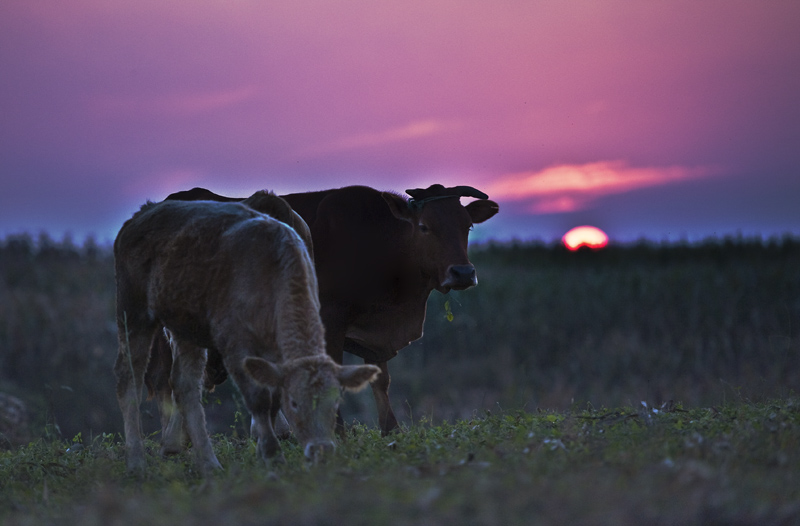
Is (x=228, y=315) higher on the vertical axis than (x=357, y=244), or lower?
lower

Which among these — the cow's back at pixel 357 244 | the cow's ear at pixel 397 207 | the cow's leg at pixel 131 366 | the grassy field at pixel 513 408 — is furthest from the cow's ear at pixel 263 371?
the cow's ear at pixel 397 207

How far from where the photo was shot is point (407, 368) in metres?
23.1

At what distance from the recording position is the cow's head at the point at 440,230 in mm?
8773

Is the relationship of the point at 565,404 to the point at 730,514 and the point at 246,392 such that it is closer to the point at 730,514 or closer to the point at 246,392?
the point at 246,392

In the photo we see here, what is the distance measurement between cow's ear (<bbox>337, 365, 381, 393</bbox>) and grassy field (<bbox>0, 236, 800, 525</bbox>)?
19.9 inches

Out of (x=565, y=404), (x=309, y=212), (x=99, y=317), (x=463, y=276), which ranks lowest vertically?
(x=565, y=404)

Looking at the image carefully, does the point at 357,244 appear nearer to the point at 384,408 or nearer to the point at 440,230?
the point at 440,230

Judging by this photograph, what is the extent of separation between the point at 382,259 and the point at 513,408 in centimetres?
230

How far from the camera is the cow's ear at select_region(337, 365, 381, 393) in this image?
5945mm

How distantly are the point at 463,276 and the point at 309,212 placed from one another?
2.08 metres

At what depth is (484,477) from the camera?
436 centimetres

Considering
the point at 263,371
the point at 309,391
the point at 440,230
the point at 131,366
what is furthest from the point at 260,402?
the point at 440,230

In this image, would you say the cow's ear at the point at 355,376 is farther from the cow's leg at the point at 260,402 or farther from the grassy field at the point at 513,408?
the cow's leg at the point at 260,402

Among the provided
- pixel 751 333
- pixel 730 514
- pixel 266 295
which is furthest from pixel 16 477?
pixel 751 333
